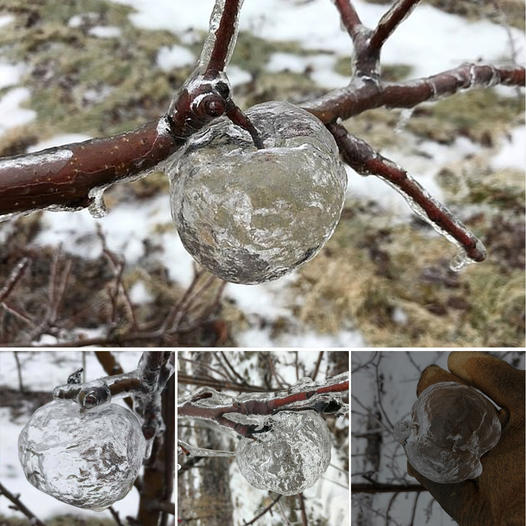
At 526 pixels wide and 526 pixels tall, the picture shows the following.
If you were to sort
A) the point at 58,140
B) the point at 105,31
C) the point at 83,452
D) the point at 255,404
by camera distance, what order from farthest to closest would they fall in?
the point at 105,31 < the point at 58,140 < the point at 255,404 < the point at 83,452

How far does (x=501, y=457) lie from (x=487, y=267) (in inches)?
18.4

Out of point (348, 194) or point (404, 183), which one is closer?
point (404, 183)

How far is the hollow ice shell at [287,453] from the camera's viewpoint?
78 cm

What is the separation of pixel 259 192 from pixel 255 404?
24.6 inches

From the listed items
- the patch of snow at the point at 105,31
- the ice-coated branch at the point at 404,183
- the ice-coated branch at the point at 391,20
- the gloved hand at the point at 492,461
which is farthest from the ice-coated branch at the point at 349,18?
the patch of snow at the point at 105,31

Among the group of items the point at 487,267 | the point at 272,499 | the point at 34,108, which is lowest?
the point at 272,499

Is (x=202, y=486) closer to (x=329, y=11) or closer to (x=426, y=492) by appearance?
(x=426, y=492)

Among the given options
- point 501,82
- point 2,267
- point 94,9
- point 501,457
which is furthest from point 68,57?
point 501,457

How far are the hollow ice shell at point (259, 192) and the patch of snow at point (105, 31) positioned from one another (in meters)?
1.23

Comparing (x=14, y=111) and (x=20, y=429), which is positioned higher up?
(x=14, y=111)

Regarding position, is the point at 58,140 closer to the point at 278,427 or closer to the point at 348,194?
the point at 348,194

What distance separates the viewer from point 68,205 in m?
0.30

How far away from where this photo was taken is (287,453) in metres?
0.77

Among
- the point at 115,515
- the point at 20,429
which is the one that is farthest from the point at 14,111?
the point at 115,515
